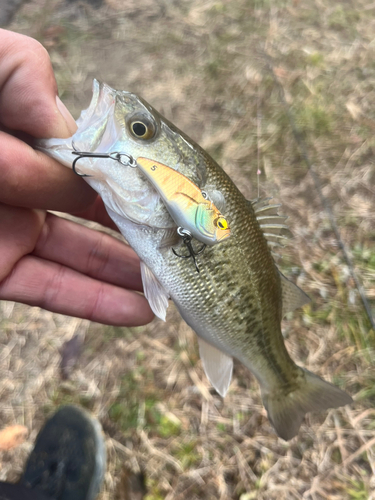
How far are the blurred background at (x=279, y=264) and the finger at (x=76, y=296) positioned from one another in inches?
25.4

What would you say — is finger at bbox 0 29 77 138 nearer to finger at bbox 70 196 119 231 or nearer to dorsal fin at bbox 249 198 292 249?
finger at bbox 70 196 119 231

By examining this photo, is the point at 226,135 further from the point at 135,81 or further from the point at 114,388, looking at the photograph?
the point at 114,388

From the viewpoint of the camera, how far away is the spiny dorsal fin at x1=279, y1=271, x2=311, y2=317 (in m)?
1.97

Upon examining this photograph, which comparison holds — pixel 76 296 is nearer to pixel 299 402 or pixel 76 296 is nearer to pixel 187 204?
pixel 187 204

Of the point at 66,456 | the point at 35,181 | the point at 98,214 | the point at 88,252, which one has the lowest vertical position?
the point at 66,456

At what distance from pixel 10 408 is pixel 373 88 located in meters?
4.37

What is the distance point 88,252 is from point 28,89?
103 centimetres

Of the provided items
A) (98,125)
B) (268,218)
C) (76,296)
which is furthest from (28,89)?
(268,218)

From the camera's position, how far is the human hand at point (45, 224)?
4.88 ft

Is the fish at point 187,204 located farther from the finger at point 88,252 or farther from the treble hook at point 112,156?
the finger at point 88,252

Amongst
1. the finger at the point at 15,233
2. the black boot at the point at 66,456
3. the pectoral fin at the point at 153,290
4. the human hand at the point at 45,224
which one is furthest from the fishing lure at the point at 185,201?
the black boot at the point at 66,456

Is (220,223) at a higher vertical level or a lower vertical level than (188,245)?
higher

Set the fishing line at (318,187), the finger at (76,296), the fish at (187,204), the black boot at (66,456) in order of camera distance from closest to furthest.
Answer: the fish at (187,204) → the finger at (76,296) → the black boot at (66,456) → the fishing line at (318,187)

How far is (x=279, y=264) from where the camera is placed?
112 inches
